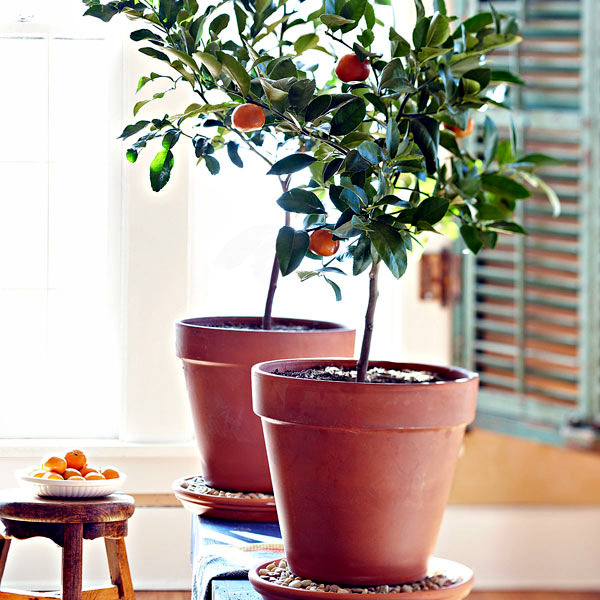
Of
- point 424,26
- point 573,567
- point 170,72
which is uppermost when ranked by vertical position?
point 170,72

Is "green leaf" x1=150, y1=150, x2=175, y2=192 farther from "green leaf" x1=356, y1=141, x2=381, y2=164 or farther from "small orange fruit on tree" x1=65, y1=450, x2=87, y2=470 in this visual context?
"small orange fruit on tree" x1=65, y1=450, x2=87, y2=470

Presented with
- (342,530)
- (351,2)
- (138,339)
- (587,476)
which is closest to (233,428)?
(342,530)

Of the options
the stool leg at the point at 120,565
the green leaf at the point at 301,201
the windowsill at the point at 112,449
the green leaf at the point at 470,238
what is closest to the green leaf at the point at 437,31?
the green leaf at the point at 301,201

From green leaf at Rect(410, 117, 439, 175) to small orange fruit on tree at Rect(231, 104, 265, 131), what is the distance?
0.17 meters

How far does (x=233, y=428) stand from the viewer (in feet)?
4.02

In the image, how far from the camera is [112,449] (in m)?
2.22

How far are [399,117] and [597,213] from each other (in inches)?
58.2

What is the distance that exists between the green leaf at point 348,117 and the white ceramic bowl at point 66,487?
111cm

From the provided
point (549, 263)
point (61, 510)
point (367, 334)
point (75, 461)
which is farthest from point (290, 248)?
point (549, 263)

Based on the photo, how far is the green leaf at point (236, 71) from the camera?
87 centimetres

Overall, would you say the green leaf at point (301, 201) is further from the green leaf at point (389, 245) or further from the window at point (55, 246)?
the window at point (55, 246)

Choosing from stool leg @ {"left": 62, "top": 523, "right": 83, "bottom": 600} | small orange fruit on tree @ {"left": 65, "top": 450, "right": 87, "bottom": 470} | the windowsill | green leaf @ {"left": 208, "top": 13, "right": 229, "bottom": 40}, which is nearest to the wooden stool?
stool leg @ {"left": 62, "top": 523, "right": 83, "bottom": 600}

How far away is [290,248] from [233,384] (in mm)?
418

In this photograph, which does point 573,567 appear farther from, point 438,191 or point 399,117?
point 399,117
